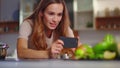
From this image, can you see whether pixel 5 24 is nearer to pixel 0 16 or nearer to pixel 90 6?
pixel 0 16

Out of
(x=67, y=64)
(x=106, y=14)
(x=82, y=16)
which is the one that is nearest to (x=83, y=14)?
(x=82, y=16)

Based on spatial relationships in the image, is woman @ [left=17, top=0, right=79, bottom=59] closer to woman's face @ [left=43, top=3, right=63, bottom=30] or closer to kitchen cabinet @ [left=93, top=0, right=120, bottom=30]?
woman's face @ [left=43, top=3, right=63, bottom=30]

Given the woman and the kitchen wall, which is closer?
the woman

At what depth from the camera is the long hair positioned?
4.72 ft

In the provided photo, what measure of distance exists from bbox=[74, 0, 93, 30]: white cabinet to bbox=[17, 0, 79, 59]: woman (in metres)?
0.07

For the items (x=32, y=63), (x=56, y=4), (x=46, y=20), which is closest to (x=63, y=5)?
(x=56, y=4)

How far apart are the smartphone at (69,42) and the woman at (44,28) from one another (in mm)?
27

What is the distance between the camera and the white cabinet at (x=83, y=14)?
1452 millimetres

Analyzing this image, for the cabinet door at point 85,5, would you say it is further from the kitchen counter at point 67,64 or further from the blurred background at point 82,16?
the kitchen counter at point 67,64

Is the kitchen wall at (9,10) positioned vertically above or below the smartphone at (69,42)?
above

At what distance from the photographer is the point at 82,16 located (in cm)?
147

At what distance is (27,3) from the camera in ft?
5.20

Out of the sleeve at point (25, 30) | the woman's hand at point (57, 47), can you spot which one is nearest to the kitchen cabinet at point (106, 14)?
the woman's hand at point (57, 47)

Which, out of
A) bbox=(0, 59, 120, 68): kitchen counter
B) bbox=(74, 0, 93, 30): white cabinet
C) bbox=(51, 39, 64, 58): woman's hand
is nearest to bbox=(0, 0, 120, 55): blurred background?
bbox=(74, 0, 93, 30): white cabinet
